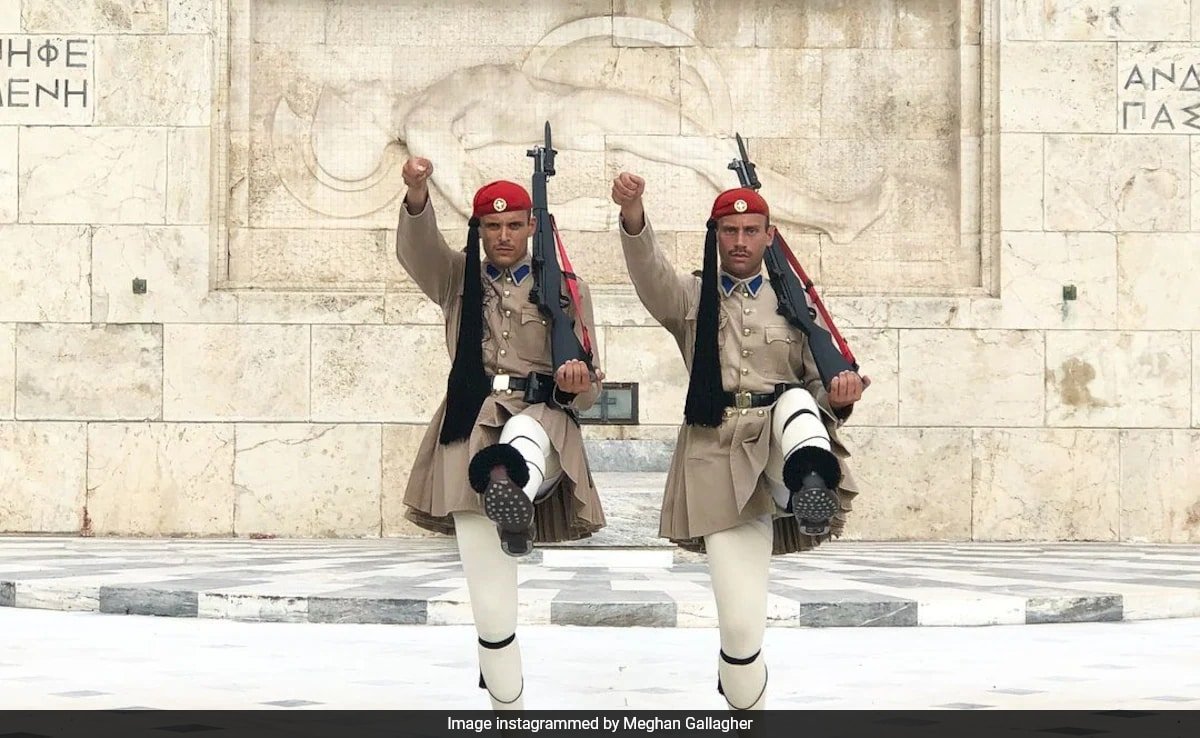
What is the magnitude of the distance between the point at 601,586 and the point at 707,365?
412cm

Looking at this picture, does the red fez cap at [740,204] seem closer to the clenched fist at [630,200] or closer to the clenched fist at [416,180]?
the clenched fist at [630,200]

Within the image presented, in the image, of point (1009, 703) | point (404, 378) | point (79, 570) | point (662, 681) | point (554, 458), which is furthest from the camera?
point (404, 378)

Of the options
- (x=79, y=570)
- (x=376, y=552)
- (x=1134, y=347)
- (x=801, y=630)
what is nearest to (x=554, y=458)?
(x=801, y=630)

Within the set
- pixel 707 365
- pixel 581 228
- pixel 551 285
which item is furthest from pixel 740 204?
pixel 581 228

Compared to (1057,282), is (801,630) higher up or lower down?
lower down

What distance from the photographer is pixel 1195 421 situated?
1368 centimetres

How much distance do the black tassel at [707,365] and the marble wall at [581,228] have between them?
27.2ft

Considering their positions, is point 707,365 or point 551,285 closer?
point 707,365

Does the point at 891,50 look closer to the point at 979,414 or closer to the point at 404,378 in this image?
the point at 979,414

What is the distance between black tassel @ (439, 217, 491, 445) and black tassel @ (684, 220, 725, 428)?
2.02 feet

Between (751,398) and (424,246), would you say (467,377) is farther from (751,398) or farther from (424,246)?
(751,398)

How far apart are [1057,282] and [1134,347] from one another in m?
0.75

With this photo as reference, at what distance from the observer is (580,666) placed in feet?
22.7

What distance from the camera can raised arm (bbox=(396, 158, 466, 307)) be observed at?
17.8 feet
